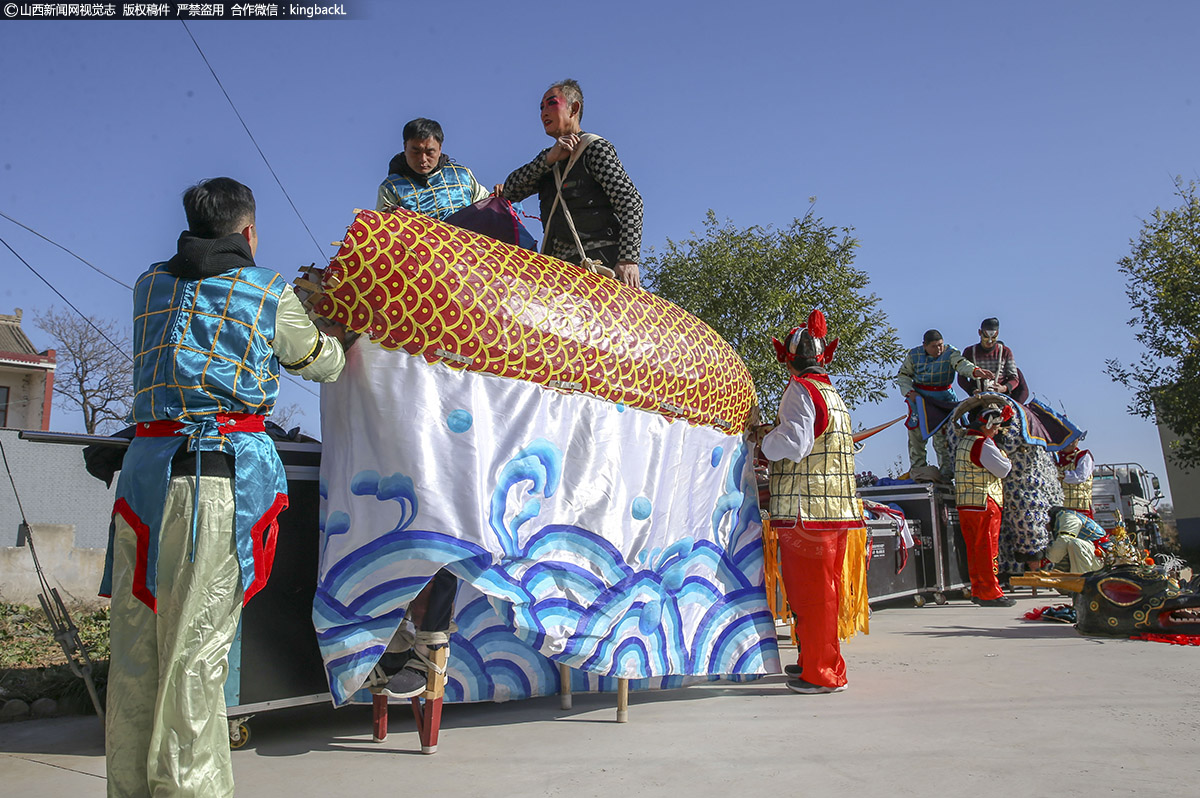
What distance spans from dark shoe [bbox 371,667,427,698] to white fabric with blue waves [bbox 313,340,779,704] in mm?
152

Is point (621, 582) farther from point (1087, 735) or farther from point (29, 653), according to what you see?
point (29, 653)

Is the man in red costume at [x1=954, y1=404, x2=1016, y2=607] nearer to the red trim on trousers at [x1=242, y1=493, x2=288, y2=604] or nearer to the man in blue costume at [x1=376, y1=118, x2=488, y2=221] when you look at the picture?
the man in blue costume at [x1=376, y1=118, x2=488, y2=221]

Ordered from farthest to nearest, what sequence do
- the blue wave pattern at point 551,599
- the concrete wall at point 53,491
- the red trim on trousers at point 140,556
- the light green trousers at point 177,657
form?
the concrete wall at point 53,491 < the blue wave pattern at point 551,599 < the red trim on trousers at point 140,556 < the light green trousers at point 177,657

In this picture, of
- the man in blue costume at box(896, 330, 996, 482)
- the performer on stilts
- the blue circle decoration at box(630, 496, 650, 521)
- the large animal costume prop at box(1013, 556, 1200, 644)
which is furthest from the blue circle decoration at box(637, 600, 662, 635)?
the performer on stilts

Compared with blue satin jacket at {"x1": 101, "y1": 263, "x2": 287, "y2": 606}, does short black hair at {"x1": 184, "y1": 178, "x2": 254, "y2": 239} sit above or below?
above

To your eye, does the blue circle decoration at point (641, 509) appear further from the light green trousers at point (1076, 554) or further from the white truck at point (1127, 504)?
the white truck at point (1127, 504)

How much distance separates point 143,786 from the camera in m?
2.11

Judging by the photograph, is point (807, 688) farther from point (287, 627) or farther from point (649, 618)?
point (287, 627)

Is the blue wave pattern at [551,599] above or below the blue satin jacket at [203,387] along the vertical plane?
below

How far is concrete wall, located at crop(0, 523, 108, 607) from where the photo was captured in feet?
27.6

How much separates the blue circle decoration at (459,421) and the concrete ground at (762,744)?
3.64ft

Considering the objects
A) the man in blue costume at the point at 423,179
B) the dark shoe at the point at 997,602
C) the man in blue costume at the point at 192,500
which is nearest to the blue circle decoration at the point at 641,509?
the man in blue costume at the point at 192,500

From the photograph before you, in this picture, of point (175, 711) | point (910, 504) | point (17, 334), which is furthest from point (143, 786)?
point (17, 334)

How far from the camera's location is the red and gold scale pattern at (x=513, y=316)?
2.79 meters
